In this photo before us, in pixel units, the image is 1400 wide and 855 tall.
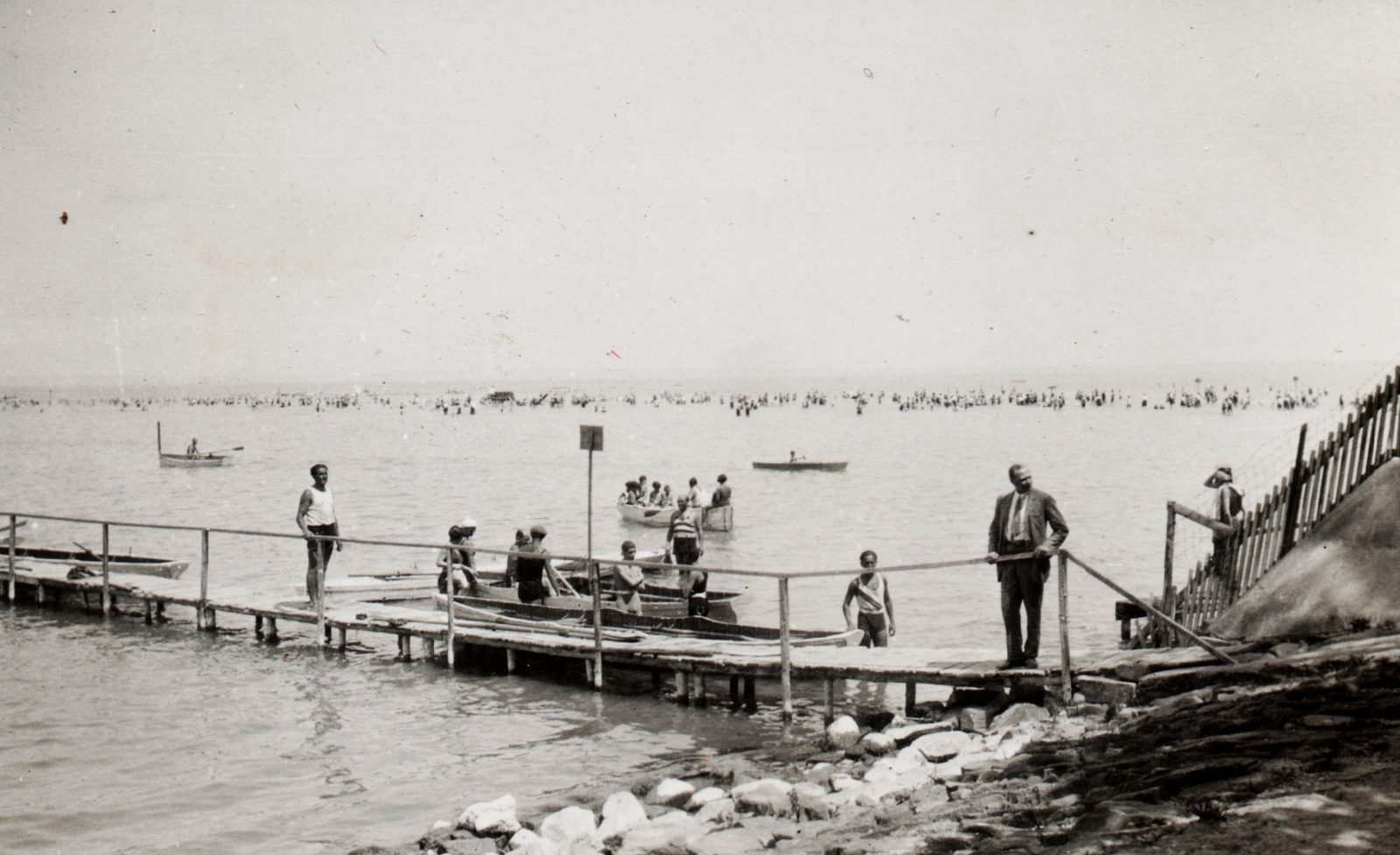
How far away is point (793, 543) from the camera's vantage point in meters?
33.2

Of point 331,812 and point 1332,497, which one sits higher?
point 1332,497

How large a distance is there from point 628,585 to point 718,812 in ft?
29.7

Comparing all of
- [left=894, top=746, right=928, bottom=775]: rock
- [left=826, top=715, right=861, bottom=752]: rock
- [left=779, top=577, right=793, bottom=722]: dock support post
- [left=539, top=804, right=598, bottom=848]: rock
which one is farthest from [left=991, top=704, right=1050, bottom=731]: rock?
[left=539, top=804, right=598, bottom=848]: rock

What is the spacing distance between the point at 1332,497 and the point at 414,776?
9.32 m

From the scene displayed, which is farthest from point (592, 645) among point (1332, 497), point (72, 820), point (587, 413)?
point (587, 413)

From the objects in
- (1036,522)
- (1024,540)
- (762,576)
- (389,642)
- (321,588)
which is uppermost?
(1036,522)

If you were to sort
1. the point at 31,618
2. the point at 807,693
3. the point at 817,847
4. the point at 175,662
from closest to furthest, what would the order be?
the point at 817,847, the point at 807,693, the point at 175,662, the point at 31,618

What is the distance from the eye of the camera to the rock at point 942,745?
9.41 meters

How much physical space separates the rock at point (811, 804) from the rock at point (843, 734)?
190cm

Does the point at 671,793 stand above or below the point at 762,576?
below

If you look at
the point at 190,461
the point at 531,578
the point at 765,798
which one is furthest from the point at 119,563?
the point at 190,461

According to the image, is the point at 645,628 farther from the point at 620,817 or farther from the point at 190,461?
the point at 190,461

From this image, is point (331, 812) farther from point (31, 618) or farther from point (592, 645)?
point (31, 618)

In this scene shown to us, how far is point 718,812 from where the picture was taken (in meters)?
8.45
